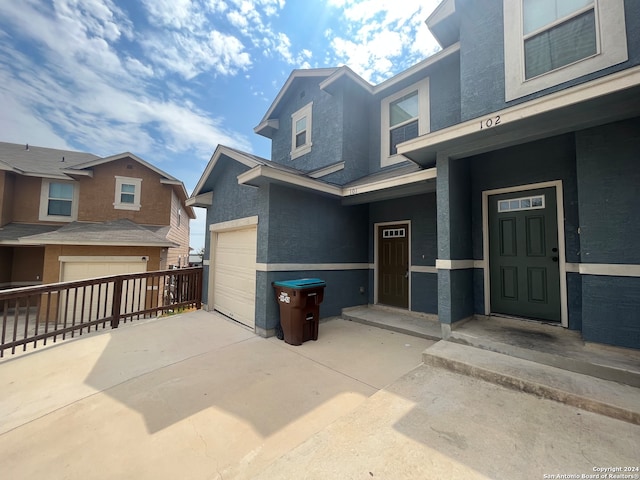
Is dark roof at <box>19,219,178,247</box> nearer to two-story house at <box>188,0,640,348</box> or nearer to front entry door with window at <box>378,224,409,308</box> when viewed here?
two-story house at <box>188,0,640,348</box>

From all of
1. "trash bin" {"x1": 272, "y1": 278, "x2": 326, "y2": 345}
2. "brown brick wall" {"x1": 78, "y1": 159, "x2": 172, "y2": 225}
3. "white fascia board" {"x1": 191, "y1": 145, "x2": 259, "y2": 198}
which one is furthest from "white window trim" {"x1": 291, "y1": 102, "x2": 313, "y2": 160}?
"brown brick wall" {"x1": 78, "y1": 159, "x2": 172, "y2": 225}

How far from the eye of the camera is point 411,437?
2061 mm

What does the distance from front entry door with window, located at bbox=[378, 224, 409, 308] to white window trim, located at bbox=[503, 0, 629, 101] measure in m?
3.28

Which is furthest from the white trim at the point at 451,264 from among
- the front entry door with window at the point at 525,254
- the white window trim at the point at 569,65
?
the white window trim at the point at 569,65

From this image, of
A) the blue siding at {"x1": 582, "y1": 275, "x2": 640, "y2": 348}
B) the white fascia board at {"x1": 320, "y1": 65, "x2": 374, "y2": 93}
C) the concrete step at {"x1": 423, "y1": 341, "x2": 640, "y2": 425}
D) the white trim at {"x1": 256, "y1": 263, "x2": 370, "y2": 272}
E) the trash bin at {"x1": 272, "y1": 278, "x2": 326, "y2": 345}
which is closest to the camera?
the concrete step at {"x1": 423, "y1": 341, "x2": 640, "y2": 425}

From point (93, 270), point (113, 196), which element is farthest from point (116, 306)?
point (113, 196)

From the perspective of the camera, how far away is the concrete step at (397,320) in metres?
4.70

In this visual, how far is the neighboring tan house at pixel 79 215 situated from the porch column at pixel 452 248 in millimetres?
10015

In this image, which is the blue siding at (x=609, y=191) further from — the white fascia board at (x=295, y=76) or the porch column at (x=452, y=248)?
the white fascia board at (x=295, y=76)

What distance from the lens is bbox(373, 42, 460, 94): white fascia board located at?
5.28 m

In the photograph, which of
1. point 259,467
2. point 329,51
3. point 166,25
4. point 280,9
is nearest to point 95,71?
point 166,25

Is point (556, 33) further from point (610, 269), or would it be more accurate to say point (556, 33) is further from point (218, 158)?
point (218, 158)

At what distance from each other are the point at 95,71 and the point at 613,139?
13519 millimetres

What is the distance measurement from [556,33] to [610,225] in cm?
296
